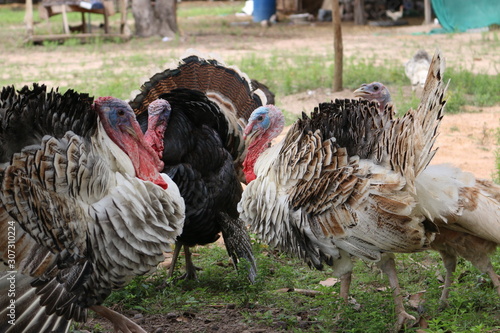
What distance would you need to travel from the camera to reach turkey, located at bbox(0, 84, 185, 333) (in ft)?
A: 11.3

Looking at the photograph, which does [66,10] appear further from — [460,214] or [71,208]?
[460,214]

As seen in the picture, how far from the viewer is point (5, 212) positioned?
3.47m

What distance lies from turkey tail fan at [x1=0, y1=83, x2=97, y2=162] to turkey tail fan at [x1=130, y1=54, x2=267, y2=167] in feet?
4.90

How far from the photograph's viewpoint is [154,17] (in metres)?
17.3

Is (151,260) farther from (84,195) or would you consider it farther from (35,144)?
(35,144)

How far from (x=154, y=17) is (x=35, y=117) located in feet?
46.5

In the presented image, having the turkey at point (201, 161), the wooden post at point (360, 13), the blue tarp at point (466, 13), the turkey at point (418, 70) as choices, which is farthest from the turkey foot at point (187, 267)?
the wooden post at point (360, 13)

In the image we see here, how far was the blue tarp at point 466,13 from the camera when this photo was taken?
55.7 feet

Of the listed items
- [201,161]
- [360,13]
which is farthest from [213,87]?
[360,13]

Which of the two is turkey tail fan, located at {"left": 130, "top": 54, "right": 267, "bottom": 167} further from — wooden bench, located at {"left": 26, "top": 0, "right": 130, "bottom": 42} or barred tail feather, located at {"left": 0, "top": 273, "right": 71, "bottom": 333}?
wooden bench, located at {"left": 26, "top": 0, "right": 130, "bottom": 42}

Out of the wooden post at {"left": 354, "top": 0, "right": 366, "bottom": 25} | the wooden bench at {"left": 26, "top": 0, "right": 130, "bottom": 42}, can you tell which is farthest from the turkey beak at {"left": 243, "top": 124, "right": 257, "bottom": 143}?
the wooden post at {"left": 354, "top": 0, "right": 366, "bottom": 25}

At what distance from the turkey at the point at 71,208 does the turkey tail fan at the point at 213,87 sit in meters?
1.37

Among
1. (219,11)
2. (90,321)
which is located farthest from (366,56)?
(219,11)

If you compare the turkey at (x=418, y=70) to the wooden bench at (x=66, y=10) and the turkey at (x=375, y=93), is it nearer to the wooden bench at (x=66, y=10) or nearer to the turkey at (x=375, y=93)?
the turkey at (x=375, y=93)
